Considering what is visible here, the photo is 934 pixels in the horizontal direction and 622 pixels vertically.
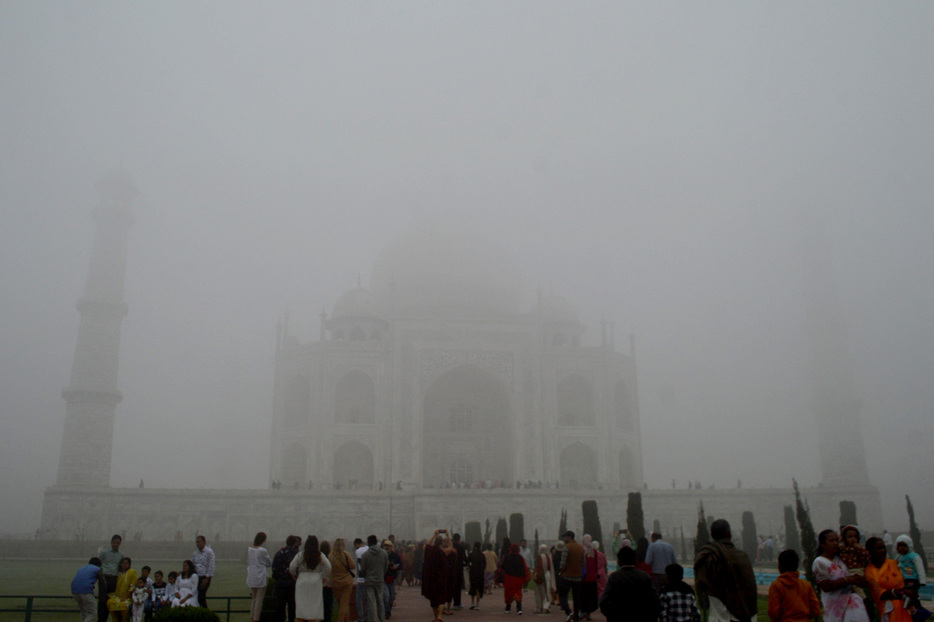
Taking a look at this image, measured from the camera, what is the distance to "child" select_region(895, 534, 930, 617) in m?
5.90

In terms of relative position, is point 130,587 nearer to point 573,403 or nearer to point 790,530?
point 790,530

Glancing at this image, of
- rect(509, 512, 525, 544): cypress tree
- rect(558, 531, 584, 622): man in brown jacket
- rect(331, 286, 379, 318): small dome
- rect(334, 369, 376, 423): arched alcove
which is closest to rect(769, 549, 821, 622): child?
rect(558, 531, 584, 622): man in brown jacket

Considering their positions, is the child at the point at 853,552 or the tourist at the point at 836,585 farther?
the child at the point at 853,552

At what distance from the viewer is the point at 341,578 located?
8609 mm

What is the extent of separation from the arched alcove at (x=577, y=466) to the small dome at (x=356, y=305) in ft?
33.4

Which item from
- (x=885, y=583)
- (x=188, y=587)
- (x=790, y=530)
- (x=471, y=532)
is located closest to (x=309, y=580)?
(x=188, y=587)

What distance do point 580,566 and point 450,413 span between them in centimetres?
2556

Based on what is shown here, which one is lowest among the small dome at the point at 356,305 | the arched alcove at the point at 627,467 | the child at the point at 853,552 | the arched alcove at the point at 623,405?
the child at the point at 853,552

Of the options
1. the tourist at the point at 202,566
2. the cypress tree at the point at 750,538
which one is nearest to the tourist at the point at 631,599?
the tourist at the point at 202,566

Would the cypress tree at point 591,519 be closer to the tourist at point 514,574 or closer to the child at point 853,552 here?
the tourist at point 514,574

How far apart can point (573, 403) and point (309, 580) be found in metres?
28.5

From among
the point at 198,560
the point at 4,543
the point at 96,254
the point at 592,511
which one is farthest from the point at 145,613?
the point at 96,254

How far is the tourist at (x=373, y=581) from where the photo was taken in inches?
359

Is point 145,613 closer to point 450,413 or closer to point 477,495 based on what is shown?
point 477,495
